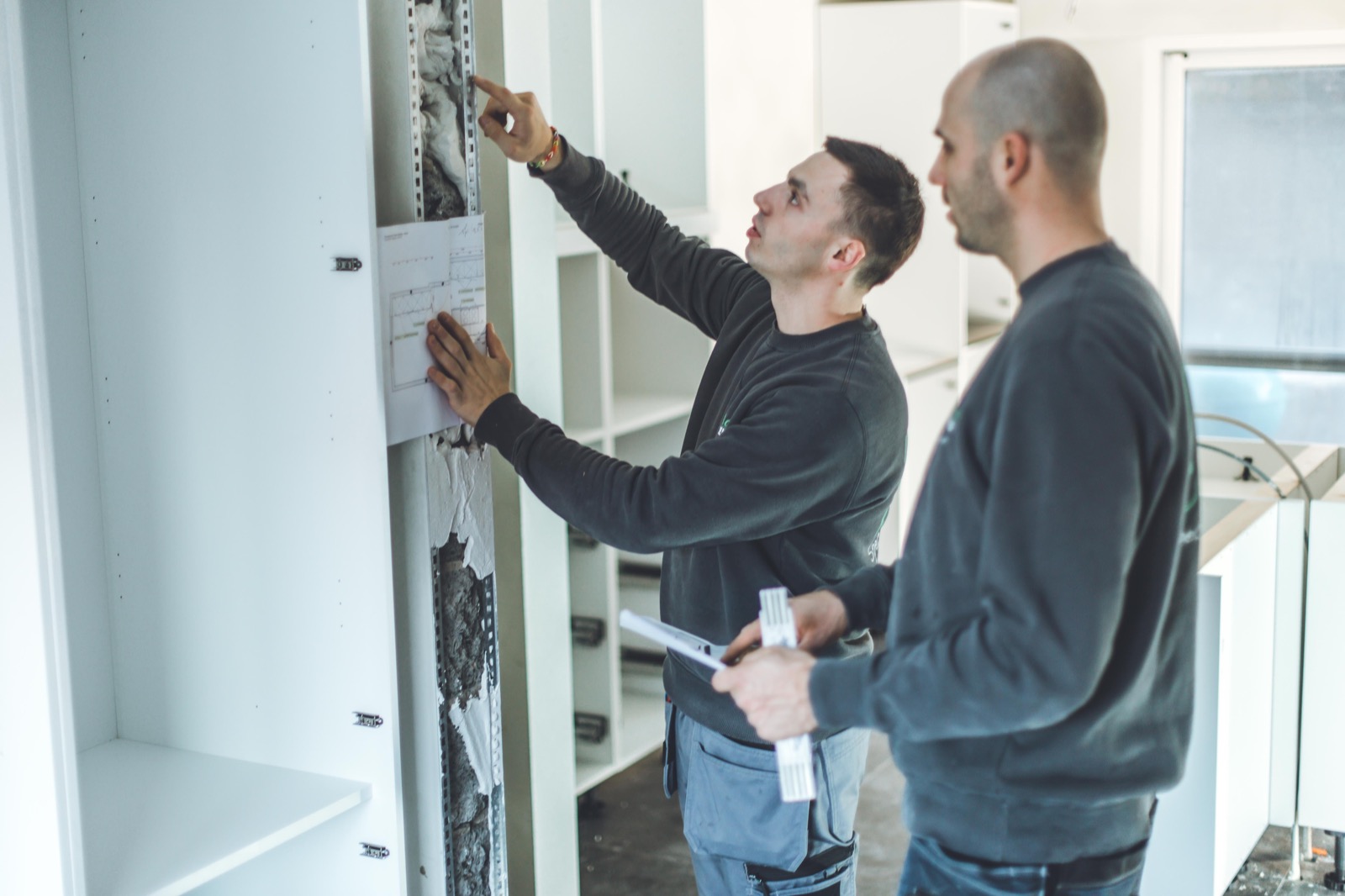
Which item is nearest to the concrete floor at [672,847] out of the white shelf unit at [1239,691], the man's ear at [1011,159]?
the white shelf unit at [1239,691]

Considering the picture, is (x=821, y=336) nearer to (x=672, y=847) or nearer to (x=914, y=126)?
(x=672, y=847)

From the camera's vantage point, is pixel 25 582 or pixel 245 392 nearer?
pixel 25 582

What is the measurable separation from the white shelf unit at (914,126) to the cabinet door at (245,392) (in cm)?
241

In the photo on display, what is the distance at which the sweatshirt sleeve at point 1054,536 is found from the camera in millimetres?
1072

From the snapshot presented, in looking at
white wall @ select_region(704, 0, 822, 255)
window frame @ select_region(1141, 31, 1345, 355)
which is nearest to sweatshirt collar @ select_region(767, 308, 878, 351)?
white wall @ select_region(704, 0, 822, 255)

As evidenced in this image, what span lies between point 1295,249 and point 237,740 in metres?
4.47

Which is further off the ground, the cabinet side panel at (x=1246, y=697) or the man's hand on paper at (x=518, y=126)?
the man's hand on paper at (x=518, y=126)

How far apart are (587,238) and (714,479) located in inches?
37.6

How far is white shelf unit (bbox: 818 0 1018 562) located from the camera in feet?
12.9

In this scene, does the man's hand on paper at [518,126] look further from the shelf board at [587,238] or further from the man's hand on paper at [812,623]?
the man's hand on paper at [812,623]

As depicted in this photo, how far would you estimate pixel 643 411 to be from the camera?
9.68ft

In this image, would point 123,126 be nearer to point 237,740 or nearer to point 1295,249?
point 237,740

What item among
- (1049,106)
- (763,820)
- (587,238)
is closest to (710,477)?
(763,820)

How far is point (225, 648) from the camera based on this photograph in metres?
1.84
